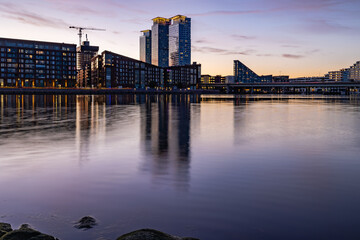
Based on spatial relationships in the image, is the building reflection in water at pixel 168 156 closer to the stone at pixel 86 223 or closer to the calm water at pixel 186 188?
the calm water at pixel 186 188

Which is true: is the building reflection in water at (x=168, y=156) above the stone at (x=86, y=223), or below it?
above

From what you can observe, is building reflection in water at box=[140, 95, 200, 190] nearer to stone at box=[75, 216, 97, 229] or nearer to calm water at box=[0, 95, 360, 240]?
calm water at box=[0, 95, 360, 240]

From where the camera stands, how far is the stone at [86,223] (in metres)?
7.66

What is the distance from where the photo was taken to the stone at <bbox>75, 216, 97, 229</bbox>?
766 cm

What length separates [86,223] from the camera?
25.6 feet

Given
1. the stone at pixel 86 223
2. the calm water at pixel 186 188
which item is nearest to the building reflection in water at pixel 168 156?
the calm water at pixel 186 188

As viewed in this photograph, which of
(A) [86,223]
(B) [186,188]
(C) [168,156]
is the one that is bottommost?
(A) [86,223]

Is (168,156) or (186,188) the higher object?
(168,156)

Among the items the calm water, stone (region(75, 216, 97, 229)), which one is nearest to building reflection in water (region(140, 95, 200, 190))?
the calm water

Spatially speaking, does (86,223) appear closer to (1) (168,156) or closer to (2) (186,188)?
(2) (186,188)

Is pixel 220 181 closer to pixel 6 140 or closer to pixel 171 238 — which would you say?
pixel 171 238

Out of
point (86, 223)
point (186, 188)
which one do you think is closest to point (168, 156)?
point (186, 188)

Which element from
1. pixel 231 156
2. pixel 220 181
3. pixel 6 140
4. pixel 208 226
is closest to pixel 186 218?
pixel 208 226

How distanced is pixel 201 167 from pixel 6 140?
46.5 ft
